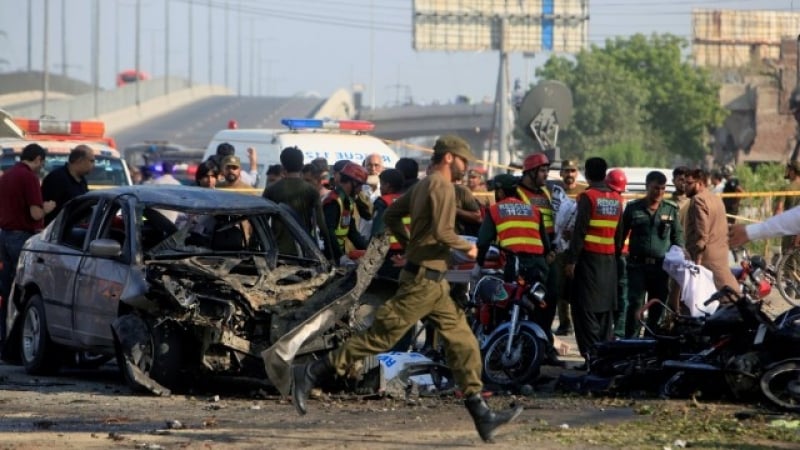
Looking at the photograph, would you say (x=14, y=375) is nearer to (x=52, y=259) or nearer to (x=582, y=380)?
(x=52, y=259)

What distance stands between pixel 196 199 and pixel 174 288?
58.1 inches

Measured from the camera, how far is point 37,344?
1362cm

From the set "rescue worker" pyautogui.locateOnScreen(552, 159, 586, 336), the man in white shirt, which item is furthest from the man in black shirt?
the man in white shirt

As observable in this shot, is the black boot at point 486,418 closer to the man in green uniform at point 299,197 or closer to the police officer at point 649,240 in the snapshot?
the man in green uniform at point 299,197

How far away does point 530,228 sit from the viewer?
13.8 metres

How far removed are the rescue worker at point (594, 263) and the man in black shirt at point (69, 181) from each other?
4.81m

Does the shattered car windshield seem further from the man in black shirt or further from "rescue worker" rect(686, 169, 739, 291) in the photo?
"rescue worker" rect(686, 169, 739, 291)

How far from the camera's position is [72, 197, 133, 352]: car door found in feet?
41.1

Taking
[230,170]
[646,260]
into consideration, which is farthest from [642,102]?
[646,260]

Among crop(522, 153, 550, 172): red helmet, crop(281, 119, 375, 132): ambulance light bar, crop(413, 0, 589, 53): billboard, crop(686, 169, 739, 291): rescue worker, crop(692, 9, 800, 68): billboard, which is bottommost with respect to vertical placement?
crop(686, 169, 739, 291): rescue worker

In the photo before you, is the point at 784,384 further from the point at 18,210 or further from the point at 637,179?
the point at 637,179

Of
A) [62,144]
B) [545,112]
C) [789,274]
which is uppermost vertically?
[545,112]

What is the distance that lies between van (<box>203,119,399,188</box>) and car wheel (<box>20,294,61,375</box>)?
9.54 metres

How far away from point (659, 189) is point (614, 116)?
260 ft
